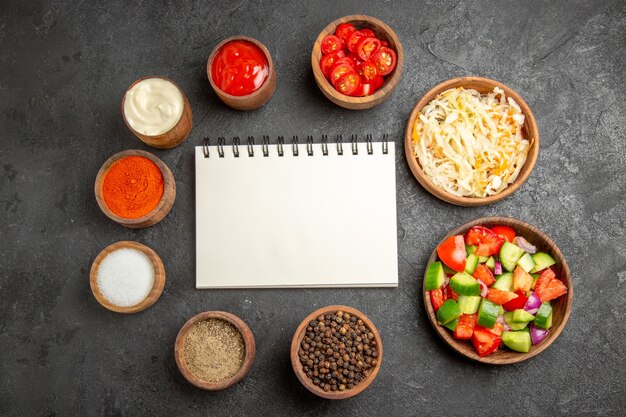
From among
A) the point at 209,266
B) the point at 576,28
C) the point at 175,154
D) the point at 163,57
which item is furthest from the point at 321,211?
the point at 576,28

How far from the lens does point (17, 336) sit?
306cm

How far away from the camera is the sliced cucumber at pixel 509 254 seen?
2.82 meters

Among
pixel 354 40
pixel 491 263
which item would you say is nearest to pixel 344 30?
pixel 354 40

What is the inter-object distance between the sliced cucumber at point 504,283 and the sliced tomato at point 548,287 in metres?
0.13

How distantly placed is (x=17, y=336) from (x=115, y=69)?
5.05ft

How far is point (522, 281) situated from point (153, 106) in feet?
6.65

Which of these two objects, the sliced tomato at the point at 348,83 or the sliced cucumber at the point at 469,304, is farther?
the sliced tomato at the point at 348,83

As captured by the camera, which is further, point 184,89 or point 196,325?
point 184,89

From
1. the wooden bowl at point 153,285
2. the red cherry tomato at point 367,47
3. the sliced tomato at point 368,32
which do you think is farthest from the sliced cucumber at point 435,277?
the wooden bowl at point 153,285

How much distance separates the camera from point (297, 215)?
119 inches

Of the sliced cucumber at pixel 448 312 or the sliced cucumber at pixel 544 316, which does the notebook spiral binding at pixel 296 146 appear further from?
the sliced cucumber at pixel 544 316

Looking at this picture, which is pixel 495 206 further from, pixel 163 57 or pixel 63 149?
pixel 63 149

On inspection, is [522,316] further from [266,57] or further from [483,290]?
[266,57]

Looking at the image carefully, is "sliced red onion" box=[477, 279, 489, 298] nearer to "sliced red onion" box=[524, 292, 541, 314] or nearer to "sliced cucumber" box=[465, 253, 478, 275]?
"sliced cucumber" box=[465, 253, 478, 275]
